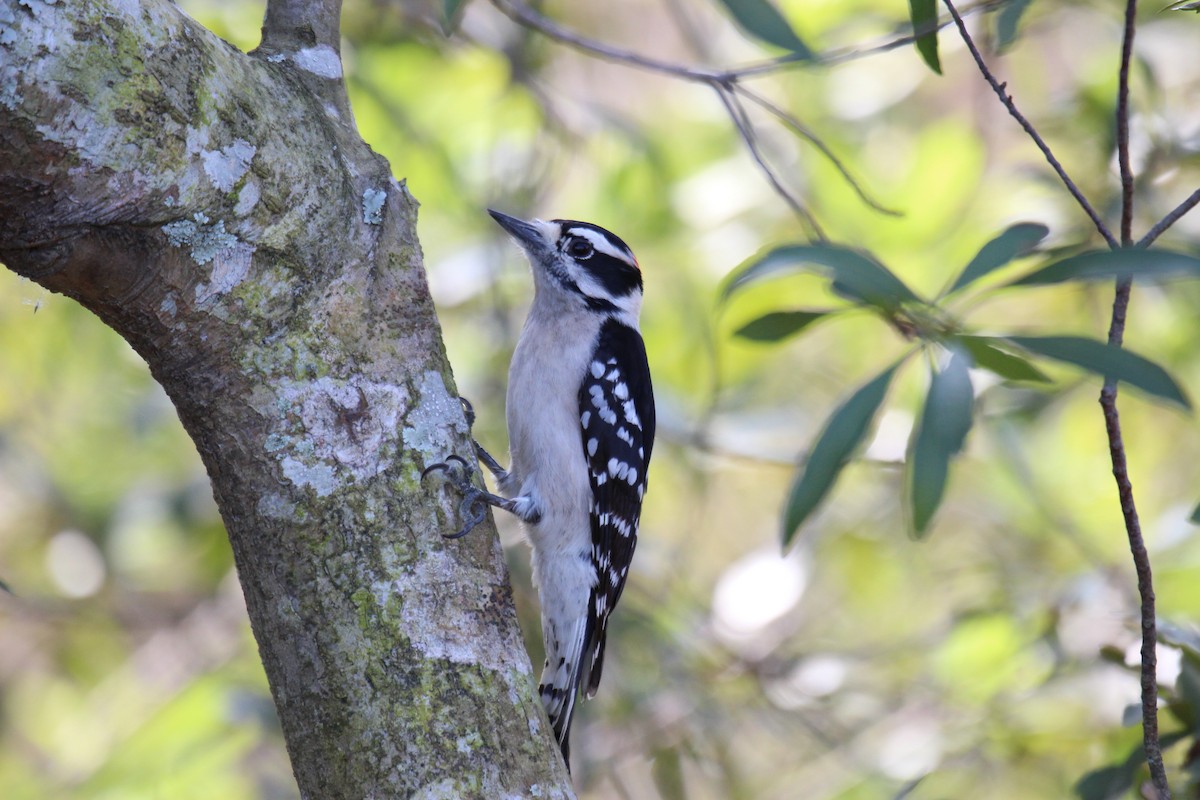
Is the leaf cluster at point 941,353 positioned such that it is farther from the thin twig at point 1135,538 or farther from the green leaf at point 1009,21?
the green leaf at point 1009,21

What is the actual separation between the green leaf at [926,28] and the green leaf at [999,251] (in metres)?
→ 0.47

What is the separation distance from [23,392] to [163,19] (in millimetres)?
3621

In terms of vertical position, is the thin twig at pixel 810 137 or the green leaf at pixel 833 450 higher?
the thin twig at pixel 810 137

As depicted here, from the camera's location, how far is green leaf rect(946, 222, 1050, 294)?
1.75m

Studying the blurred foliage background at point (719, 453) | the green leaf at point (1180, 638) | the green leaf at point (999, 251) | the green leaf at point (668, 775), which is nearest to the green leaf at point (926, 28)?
the green leaf at point (999, 251)

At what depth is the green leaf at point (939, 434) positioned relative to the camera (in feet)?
5.19

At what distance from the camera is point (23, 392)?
187 inches

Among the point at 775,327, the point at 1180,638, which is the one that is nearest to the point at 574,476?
the point at 775,327

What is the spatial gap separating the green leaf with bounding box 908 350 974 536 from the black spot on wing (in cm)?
172

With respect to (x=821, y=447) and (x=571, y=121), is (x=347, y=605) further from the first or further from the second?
(x=571, y=121)

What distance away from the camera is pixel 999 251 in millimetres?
1809

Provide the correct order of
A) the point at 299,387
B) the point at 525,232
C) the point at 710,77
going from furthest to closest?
the point at 525,232
the point at 710,77
the point at 299,387

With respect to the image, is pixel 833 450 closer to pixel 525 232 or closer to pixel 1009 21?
pixel 1009 21

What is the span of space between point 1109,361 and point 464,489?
1136 millimetres
